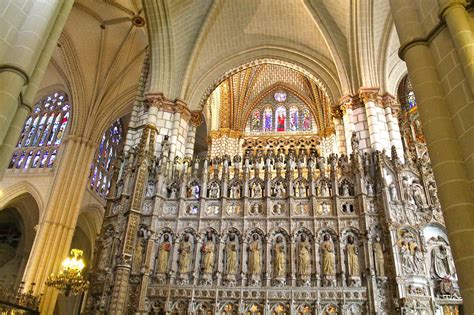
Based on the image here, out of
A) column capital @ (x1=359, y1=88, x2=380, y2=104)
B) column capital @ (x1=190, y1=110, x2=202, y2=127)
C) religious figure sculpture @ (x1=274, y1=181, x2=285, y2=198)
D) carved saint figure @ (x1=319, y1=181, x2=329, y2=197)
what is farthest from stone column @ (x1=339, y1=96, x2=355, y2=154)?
column capital @ (x1=190, y1=110, x2=202, y2=127)

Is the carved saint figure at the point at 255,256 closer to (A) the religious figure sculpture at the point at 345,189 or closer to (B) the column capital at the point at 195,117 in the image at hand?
(A) the religious figure sculpture at the point at 345,189

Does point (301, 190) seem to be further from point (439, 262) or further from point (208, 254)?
point (439, 262)

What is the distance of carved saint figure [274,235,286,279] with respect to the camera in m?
11.3

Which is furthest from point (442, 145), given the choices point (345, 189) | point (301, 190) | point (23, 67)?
point (301, 190)

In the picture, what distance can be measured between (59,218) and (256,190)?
11.7 meters

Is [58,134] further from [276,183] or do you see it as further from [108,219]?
[276,183]

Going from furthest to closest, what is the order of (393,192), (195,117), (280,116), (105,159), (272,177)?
(105,159), (280,116), (195,117), (272,177), (393,192)

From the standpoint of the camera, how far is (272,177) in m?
13.3

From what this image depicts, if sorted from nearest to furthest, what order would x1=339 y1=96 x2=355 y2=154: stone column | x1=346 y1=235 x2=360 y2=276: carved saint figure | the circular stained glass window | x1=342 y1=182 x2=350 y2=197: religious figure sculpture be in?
x1=346 y1=235 x2=360 y2=276: carved saint figure → x1=342 y1=182 x2=350 y2=197: religious figure sculpture → x1=339 y1=96 x2=355 y2=154: stone column → the circular stained glass window

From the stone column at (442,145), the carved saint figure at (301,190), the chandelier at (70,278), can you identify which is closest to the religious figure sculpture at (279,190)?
Answer: the carved saint figure at (301,190)

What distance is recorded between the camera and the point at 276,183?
13.0 meters

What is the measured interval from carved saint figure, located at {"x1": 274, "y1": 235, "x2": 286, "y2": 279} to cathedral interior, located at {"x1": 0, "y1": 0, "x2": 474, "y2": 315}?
7 cm

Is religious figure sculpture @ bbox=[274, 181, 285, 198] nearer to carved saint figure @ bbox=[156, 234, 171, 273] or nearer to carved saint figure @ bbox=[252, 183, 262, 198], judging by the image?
carved saint figure @ bbox=[252, 183, 262, 198]

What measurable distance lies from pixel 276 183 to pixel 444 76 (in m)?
7.77
